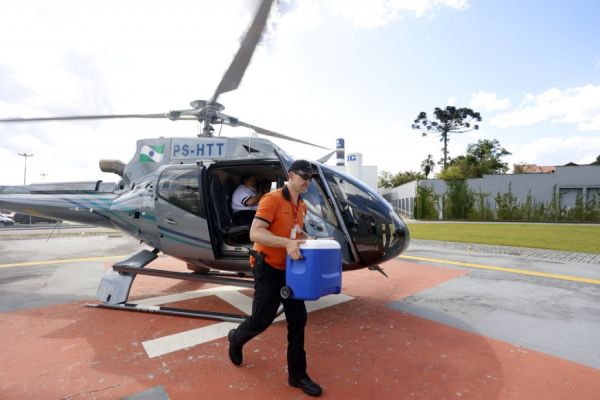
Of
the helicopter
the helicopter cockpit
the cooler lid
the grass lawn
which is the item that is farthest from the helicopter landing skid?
the grass lawn

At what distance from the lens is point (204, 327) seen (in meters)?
3.83

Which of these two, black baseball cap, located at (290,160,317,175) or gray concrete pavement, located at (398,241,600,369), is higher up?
black baseball cap, located at (290,160,317,175)

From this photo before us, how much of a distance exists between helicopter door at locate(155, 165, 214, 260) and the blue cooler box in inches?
94.8

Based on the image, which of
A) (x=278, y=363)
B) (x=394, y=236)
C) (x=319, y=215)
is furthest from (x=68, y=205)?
(x=394, y=236)

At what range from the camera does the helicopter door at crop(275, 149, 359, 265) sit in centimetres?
384

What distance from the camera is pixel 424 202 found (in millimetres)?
32281

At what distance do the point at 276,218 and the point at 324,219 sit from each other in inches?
59.5

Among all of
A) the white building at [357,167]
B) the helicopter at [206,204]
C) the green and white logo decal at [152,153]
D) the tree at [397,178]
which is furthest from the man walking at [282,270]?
the tree at [397,178]

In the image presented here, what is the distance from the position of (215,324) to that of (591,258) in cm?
943

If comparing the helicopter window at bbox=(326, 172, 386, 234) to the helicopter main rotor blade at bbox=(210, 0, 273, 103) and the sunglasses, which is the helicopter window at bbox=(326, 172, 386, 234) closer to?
the sunglasses

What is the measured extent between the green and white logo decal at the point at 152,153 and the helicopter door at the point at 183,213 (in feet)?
1.87

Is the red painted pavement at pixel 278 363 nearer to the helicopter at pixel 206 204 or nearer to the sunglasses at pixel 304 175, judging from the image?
the helicopter at pixel 206 204

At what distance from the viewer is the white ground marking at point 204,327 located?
10.8ft

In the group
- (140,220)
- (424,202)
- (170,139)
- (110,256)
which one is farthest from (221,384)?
(424,202)
